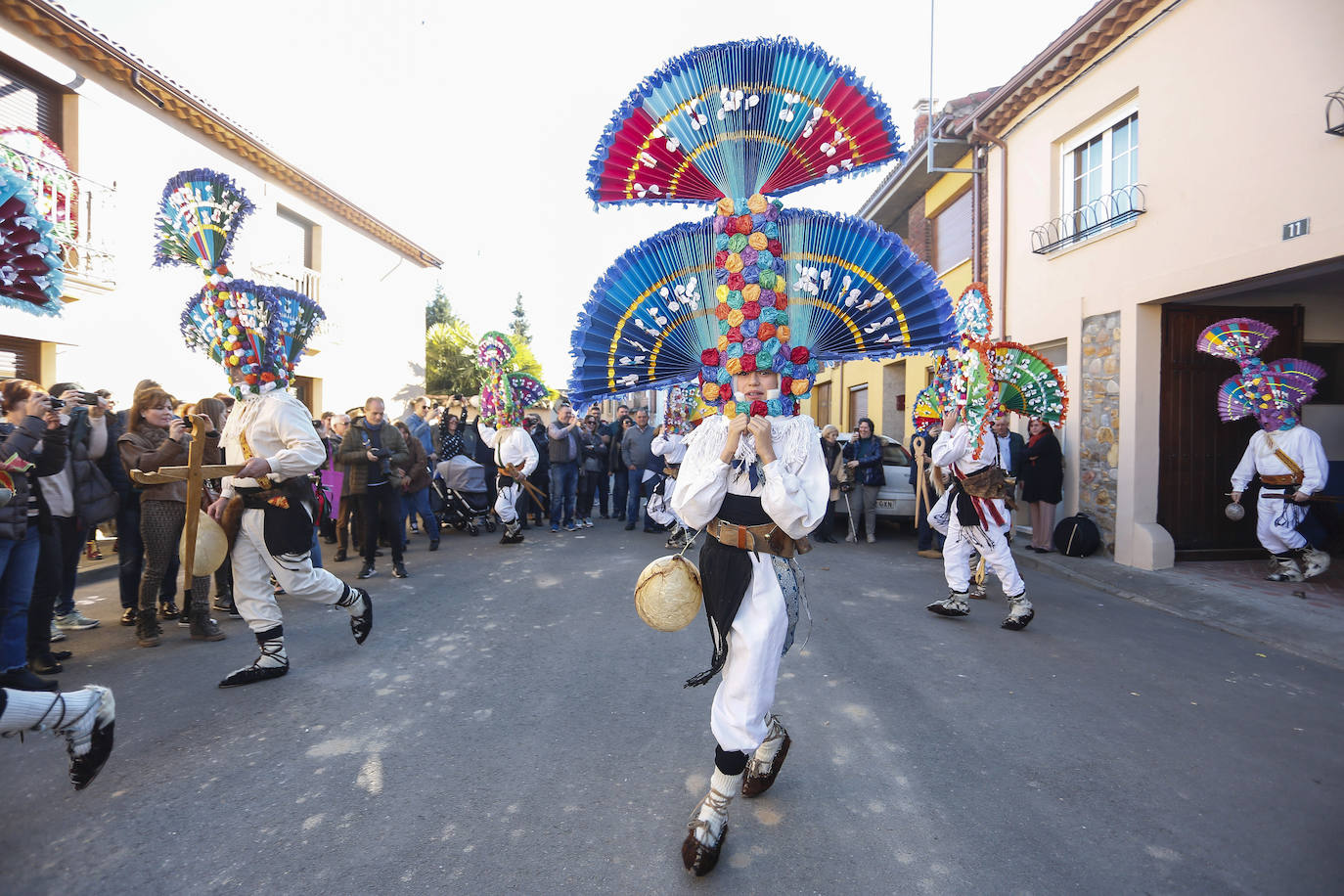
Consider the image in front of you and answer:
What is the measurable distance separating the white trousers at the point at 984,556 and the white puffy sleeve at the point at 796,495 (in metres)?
3.33

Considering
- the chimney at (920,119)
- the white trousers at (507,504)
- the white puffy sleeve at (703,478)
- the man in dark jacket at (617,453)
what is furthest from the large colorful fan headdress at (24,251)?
the chimney at (920,119)

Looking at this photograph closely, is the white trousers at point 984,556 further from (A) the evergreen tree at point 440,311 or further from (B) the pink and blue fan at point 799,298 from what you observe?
(A) the evergreen tree at point 440,311

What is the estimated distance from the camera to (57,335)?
8695 millimetres

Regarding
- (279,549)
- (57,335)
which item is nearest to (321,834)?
(279,549)

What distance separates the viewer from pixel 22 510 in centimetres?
380

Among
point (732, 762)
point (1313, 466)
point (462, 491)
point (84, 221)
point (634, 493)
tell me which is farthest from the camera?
point (634, 493)

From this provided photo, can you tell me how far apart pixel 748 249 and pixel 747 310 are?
282 millimetres

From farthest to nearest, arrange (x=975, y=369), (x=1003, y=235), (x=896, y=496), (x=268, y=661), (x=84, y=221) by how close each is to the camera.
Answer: (x=1003, y=235) < (x=896, y=496) < (x=84, y=221) < (x=975, y=369) < (x=268, y=661)

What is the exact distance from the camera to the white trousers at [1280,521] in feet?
22.2

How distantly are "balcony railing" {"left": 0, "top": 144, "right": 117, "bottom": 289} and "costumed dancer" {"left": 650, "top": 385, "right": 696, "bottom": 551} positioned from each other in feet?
24.7

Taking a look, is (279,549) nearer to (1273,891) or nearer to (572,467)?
(1273,891)

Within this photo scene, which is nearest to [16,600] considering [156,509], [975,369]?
[156,509]

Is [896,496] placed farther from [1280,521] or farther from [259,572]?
[259,572]

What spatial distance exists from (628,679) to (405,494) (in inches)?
212
